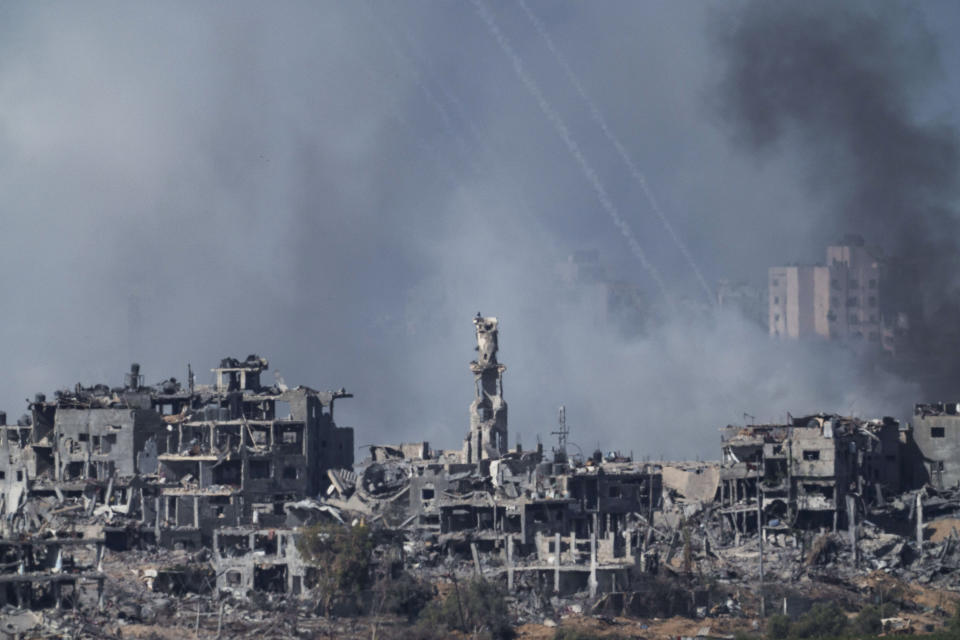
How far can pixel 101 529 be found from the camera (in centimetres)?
10119

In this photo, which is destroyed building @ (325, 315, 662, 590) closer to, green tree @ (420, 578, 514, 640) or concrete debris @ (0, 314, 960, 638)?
concrete debris @ (0, 314, 960, 638)

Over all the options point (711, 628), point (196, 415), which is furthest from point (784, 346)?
point (711, 628)

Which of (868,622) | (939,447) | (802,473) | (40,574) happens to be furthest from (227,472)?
(939,447)

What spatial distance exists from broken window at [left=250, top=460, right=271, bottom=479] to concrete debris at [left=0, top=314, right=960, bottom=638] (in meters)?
0.11

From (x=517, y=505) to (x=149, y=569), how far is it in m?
16.9

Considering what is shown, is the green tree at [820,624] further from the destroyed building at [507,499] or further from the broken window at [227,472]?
the broken window at [227,472]

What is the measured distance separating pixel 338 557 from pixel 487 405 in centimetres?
2809

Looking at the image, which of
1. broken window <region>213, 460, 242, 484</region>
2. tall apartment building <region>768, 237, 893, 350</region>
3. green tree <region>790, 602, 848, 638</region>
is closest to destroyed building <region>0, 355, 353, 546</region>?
broken window <region>213, 460, 242, 484</region>

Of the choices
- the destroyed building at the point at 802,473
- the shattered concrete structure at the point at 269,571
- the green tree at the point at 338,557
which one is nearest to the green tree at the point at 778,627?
the destroyed building at the point at 802,473

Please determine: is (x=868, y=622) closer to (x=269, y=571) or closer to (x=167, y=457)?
(x=269, y=571)

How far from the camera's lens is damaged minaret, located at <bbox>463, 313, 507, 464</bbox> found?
387 feet

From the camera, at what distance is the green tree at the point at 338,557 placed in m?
91.9

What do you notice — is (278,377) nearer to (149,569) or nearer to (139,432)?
(139,432)

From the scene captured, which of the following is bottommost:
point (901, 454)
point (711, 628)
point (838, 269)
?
point (711, 628)
